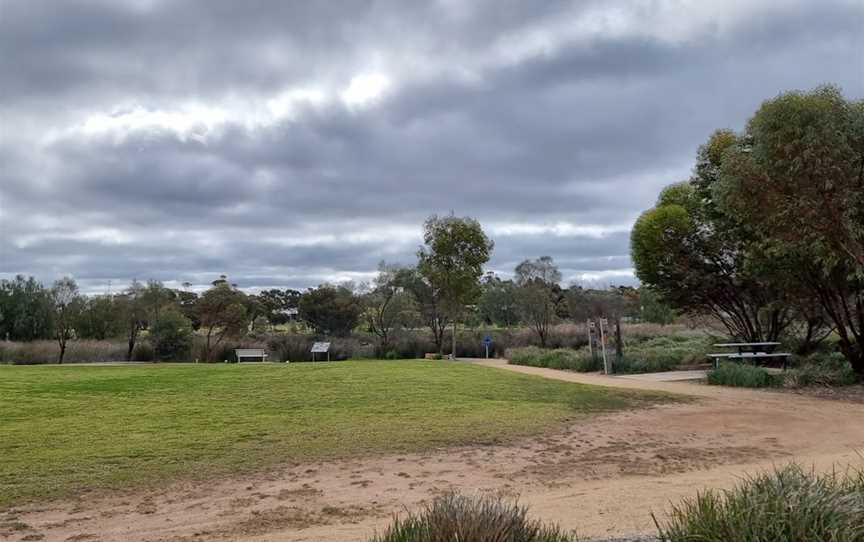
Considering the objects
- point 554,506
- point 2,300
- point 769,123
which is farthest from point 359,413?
point 2,300

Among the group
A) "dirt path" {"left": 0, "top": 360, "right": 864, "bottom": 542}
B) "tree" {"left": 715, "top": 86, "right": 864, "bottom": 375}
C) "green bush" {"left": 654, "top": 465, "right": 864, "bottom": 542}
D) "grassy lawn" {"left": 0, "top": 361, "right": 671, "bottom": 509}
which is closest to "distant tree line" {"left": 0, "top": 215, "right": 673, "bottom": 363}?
"grassy lawn" {"left": 0, "top": 361, "right": 671, "bottom": 509}

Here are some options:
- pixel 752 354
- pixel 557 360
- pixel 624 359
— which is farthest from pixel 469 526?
pixel 557 360

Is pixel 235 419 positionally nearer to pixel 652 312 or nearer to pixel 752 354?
pixel 752 354

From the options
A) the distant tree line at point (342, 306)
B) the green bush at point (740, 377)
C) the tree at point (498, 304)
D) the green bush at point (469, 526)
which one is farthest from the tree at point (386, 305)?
the green bush at point (469, 526)

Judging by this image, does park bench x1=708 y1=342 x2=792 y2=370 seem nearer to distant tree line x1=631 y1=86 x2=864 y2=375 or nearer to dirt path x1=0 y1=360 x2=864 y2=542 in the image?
distant tree line x1=631 y1=86 x2=864 y2=375

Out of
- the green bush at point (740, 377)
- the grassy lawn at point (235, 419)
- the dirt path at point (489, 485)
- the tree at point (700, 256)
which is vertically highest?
the tree at point (700, 256)

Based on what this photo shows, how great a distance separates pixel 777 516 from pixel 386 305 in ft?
107

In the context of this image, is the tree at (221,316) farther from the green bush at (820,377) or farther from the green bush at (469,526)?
the green bush at (469,526)

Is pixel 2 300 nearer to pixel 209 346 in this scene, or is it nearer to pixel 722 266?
pixel 209 346

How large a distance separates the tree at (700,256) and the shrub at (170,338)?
74.2 feet

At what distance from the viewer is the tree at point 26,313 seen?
35.6m

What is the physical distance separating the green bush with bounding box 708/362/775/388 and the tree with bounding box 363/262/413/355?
2037 cm

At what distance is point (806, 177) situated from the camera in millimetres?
12836

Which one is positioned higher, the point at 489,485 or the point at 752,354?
the point at 752,354
